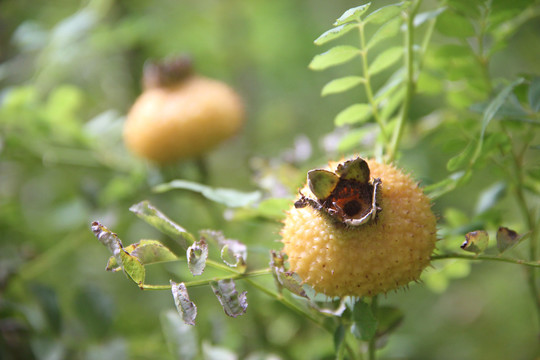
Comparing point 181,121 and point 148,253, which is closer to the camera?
point 148,253

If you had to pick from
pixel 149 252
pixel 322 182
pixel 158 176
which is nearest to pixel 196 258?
pixel 149 252

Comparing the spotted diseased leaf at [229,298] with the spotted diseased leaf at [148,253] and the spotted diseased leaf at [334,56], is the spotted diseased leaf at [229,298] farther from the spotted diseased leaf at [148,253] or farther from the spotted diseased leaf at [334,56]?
the spotted diseased leaf at [334,56]

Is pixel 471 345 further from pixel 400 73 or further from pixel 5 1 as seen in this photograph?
pixel 5 1

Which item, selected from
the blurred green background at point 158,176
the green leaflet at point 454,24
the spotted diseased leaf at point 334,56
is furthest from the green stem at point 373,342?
the green leaflet at point 454,24

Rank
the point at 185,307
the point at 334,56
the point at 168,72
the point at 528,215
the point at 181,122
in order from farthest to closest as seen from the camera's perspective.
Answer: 1. the point at 168,72
2. the point at 181,122
3. the point at 528,215
4. the point at 334,56
5. the point at 185,307

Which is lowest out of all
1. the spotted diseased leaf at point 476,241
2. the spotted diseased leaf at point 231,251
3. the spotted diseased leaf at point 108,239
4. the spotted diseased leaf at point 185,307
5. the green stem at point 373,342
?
the green stem at point 373,342

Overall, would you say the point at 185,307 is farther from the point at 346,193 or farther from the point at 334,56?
the point at 334,56

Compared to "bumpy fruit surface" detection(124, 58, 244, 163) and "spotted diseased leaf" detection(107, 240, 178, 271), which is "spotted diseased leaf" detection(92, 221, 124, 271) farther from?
"bumpy fruit surface" detection(124, 58, 244, 163)
